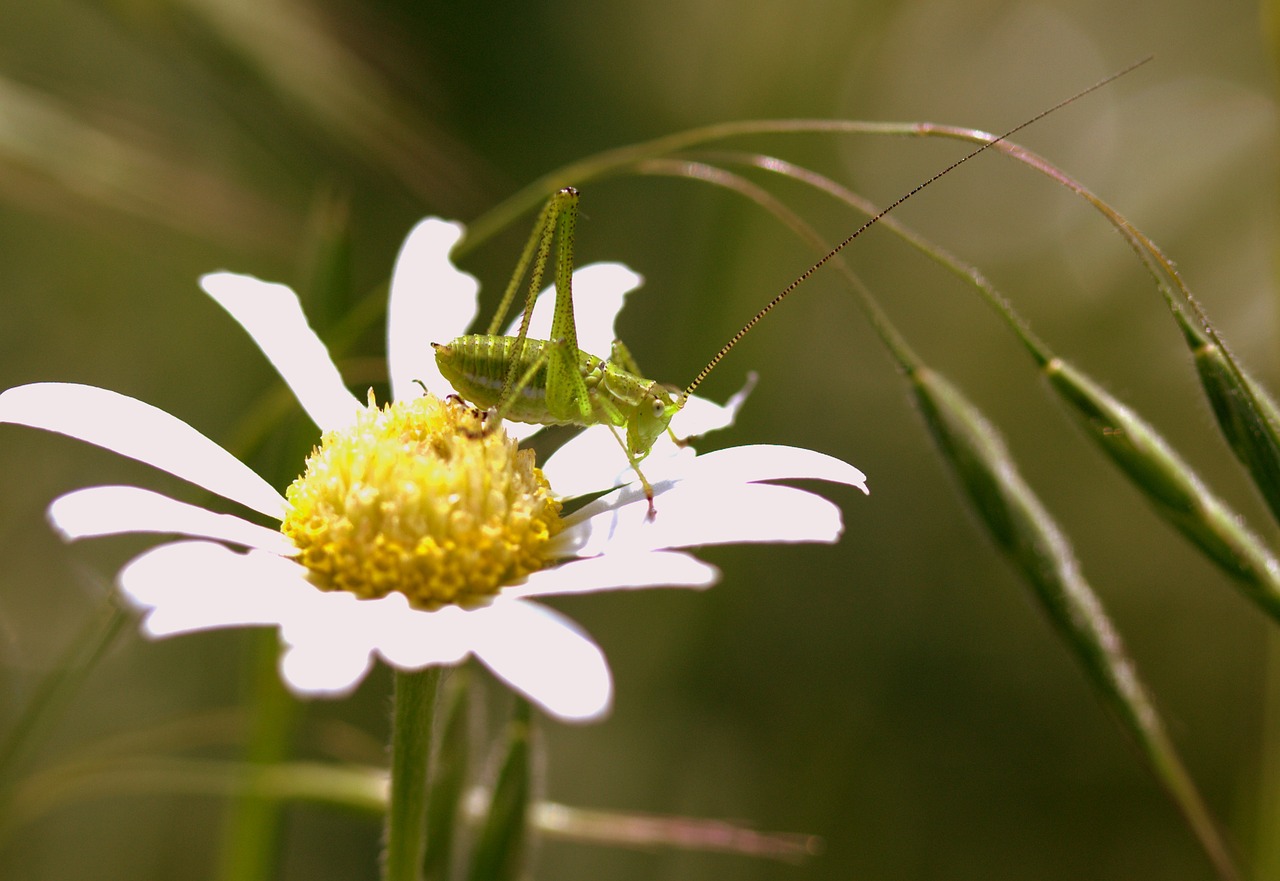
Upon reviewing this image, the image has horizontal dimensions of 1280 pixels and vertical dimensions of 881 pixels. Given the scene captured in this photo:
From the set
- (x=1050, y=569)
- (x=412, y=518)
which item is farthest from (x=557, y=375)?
(x=1050, y=569)

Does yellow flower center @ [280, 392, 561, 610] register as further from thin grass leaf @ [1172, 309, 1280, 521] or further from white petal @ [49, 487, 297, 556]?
thin grass leaf @ [1172, 309, 1280, 521]

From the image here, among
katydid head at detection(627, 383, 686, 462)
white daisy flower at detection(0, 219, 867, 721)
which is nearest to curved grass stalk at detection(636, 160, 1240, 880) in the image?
white daisy flower at detection(0, 219, 867, 721)

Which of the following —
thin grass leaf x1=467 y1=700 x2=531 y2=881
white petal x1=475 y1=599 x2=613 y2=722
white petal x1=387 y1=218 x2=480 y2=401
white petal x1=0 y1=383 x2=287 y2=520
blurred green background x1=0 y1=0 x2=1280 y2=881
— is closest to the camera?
white petal x1=475 y1=599 x2=613 y2=722

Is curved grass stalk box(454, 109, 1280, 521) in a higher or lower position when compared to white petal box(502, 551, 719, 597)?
higher

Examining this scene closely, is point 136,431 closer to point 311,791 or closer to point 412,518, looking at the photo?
point 412,518

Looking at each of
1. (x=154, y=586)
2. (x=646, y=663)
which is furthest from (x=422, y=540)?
(x=646, y=663)

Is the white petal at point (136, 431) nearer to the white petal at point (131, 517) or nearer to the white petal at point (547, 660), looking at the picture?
the white petal at point (131, 517)
